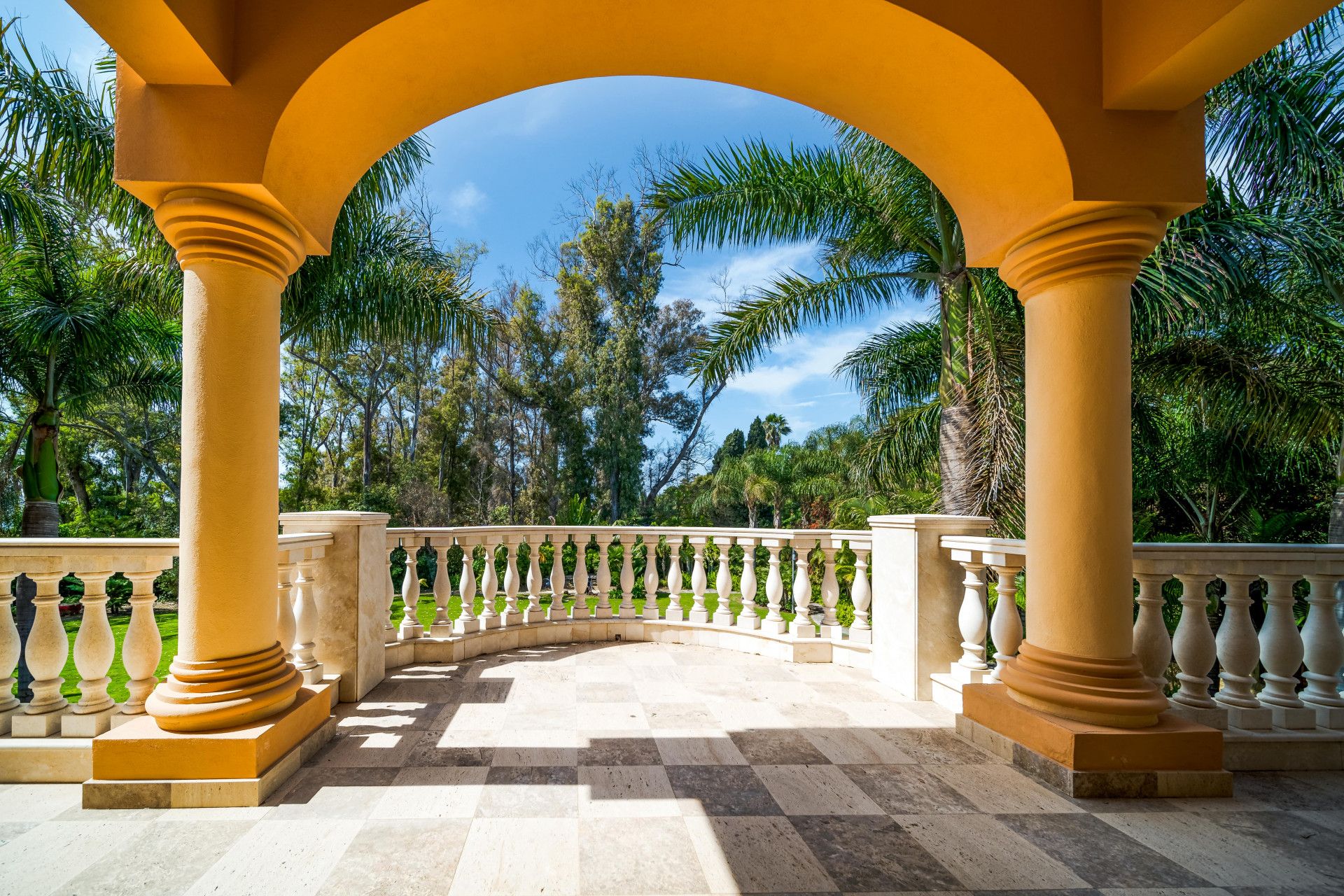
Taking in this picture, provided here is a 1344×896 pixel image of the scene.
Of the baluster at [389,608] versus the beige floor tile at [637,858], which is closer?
the beige floor tile at [637,858]

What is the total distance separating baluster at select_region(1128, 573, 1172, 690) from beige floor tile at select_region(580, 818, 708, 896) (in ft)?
8.93

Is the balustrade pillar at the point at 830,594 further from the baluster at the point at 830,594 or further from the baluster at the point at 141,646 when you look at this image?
the baluster at the point at 141,646

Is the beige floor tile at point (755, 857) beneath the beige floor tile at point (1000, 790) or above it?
above

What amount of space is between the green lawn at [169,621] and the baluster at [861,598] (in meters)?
1.56

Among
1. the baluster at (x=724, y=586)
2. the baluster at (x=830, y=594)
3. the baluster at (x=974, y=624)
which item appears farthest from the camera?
the baluster at (x=724, y=586)

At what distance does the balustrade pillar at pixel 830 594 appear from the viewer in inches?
213

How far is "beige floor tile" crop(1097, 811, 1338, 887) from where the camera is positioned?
239cm

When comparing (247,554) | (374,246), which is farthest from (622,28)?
(374,246)

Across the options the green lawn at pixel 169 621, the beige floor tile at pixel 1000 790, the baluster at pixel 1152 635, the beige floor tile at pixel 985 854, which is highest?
the baluster at pixel 1152 635

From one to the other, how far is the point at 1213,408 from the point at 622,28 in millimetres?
9779

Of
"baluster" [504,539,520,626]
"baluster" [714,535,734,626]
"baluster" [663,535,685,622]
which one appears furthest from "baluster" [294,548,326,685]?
"baluster" [714,535,734,626]

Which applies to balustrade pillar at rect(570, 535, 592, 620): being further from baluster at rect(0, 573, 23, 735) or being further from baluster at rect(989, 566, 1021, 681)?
baluster at rect(0, 573, 23, 735)

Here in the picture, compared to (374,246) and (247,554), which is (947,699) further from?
(374,246)

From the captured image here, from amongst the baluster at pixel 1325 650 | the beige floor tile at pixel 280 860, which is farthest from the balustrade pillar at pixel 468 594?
the baluster at pixel 1325 650
